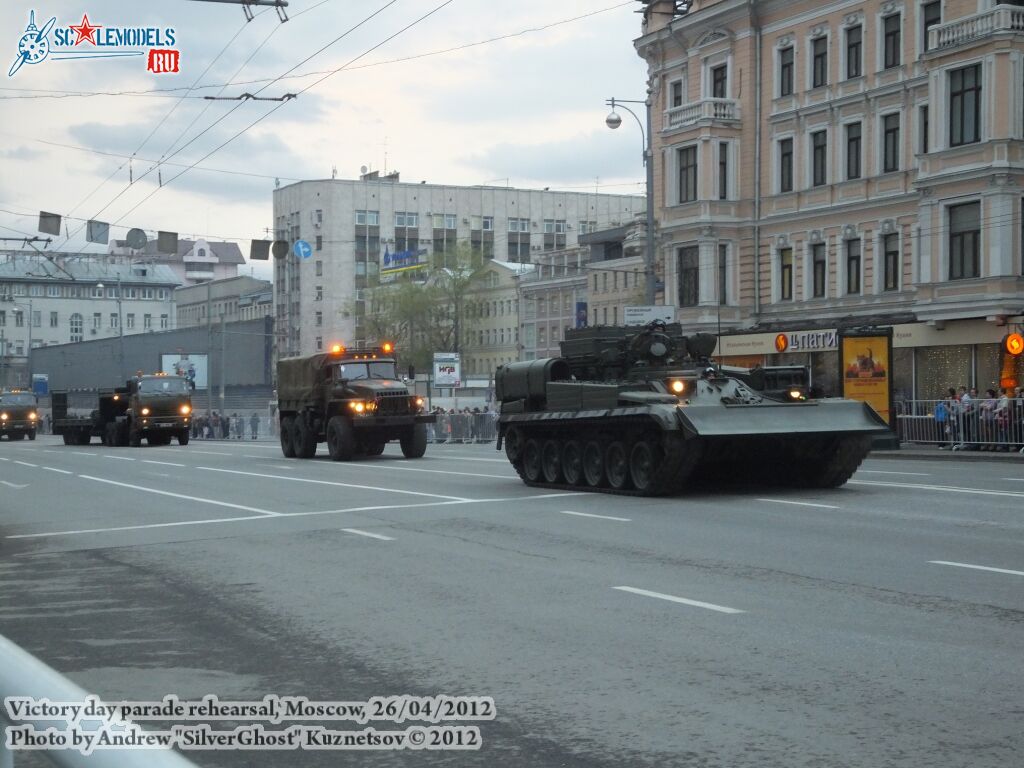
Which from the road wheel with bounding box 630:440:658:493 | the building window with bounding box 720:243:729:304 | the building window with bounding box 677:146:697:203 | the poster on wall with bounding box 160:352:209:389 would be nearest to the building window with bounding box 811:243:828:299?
the building window with bounding box 720:243:729:304

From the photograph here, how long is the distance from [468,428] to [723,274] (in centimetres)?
1106

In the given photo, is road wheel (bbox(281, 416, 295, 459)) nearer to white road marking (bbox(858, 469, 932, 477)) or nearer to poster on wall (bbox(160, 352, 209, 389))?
white road marking (bbox(858, 469, 932, 477))

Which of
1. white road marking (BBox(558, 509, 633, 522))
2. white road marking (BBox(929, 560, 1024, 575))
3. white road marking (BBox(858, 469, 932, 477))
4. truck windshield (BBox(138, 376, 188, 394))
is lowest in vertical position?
white road marking (BBox(558, 509, 633, 522))

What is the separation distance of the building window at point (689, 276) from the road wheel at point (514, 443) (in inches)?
1053

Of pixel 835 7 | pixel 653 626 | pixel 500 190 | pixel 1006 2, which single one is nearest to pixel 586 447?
pixel 653 626

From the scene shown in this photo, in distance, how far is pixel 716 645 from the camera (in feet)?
28.0

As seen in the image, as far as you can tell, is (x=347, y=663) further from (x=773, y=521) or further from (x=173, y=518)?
(x=173, y=518)

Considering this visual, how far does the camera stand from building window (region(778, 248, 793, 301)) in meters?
47.8

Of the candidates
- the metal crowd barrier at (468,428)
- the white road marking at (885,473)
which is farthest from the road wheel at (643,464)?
the metal crowd barrier at (468,428)

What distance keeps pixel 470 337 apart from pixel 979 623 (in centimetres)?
9291

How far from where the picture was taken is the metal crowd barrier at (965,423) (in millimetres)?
31297

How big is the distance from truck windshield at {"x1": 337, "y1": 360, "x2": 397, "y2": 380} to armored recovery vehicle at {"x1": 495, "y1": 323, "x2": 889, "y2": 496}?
36.8 feet

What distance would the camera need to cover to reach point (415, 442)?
34.5m

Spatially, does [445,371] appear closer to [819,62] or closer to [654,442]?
[819,62]
